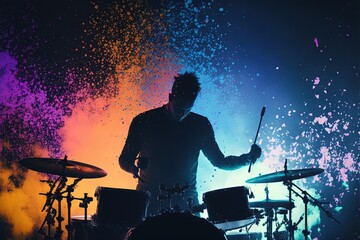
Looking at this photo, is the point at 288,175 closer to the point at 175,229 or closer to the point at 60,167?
the point at 175,229

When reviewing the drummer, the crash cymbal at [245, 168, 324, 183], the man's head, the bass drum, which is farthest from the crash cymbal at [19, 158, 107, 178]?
the crash cymbal at [245, 168, 324, 183]

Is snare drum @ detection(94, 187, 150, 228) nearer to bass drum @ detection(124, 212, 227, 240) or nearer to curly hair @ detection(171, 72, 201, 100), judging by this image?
bass drum @ detection(124, 212, 227, 240)

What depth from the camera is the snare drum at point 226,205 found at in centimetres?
285

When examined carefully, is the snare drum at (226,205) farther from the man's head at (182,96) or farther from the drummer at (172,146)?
the man's head at (182,96)

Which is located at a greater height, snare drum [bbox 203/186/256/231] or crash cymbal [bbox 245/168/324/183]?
crash cymbal [bbox 245/168/324/183]

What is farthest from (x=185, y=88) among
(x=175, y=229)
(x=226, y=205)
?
(x=175, y=229)

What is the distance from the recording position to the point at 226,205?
9.37 ft

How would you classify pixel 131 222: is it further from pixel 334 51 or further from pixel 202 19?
pixel 334 51

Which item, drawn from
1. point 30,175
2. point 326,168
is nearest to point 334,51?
point 326,168

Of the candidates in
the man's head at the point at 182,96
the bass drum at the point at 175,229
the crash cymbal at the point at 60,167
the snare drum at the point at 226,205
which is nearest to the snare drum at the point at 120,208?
the crash cymbal at the point at 60,167

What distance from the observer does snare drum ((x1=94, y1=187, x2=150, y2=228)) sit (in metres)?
2.81

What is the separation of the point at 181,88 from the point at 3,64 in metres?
2.87

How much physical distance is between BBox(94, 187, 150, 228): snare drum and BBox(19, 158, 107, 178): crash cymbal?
32 centimetres

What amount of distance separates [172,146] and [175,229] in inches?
52.4
